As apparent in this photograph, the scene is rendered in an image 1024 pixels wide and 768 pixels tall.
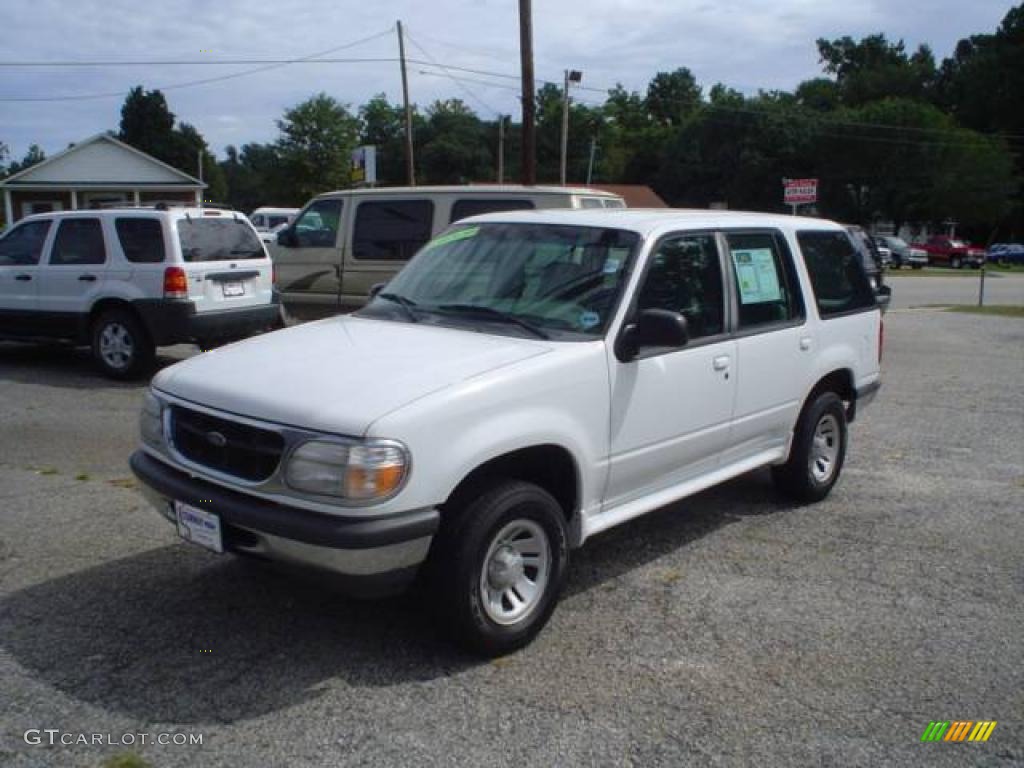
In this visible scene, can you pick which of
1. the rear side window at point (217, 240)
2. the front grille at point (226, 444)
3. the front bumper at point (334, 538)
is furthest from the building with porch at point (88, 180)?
the front bumper at point (334, 538)

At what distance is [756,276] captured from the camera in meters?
5.27

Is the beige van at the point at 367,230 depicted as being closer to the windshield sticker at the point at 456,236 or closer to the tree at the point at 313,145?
the windshield sticker at the point at 456,236

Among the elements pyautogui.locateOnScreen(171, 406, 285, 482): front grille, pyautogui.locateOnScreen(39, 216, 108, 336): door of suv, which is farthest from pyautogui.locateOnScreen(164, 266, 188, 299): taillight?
pyautogui.locateOnScreen(171, 406, 285, 482): front grille

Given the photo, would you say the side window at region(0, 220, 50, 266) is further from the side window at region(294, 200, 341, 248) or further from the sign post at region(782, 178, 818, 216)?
the sign post at region(782, 178, 818, 216)

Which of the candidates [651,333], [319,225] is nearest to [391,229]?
[319,225]

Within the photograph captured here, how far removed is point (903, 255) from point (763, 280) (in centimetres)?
4479

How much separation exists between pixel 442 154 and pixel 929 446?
80.9 m

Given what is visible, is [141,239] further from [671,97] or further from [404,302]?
[671,97]

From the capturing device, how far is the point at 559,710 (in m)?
3.42

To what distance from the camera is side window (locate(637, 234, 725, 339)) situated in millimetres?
4539

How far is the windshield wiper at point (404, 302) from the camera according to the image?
467 centimetres

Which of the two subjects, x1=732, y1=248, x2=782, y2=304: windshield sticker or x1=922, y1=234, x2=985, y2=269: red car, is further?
x1=922, y1=234, x2=985, y2=269: red car

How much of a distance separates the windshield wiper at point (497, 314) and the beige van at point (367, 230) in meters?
5.68

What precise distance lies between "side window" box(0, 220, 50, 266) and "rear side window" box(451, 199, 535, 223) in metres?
4.64
